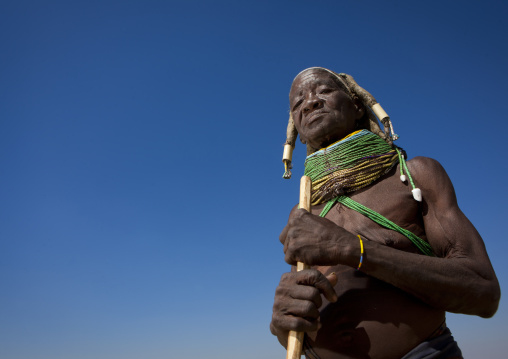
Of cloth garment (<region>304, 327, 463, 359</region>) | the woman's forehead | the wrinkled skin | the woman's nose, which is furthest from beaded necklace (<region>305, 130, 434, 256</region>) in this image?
cloth garment (<region>304, 327, 463, 359</region>)

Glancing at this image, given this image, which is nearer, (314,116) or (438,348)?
(438,348)

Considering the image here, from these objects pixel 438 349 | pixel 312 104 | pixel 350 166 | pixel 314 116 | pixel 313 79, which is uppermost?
pixel 313 79

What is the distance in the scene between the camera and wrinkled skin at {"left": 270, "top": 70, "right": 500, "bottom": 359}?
102 inches

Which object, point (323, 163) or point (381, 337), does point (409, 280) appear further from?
point (323, 163)

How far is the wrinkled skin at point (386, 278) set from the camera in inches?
102

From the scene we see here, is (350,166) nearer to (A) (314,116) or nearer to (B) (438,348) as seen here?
(A) (314,116)

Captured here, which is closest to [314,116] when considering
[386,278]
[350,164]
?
[350,164]

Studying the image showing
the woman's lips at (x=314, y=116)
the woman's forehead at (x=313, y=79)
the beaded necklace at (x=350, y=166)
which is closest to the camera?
the beaded necklace at (x=350, y=166)

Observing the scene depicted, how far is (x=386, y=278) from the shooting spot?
8.57 ft

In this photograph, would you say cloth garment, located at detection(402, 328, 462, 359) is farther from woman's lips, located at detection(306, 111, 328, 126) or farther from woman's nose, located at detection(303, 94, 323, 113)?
woman's nose, located at detection(303, 94, 323, 113)

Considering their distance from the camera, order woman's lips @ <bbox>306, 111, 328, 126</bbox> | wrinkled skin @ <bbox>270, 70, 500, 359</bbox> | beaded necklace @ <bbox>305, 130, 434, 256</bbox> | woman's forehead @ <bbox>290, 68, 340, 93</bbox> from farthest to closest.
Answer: woman's forehead @ <bbox>290, 68, 340, 93</bbox>, woman's lips @ <bbox>306, 111, 328, 126</bbox>, beaded necklace @ <bbox>305, 130, 434, 256</bbox>, wrinkled skin @ <bbox>270, 70, 500, 359</bbox>

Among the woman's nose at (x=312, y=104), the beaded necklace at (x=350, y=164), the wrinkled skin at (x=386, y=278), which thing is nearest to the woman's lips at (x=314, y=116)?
the woman's nose at (x=312, y=104)

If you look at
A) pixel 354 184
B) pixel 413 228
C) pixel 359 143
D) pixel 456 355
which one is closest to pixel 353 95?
pixel 359 143

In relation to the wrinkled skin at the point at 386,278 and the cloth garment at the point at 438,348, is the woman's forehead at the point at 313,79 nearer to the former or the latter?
the wrinkled skin at the point at 386,278
